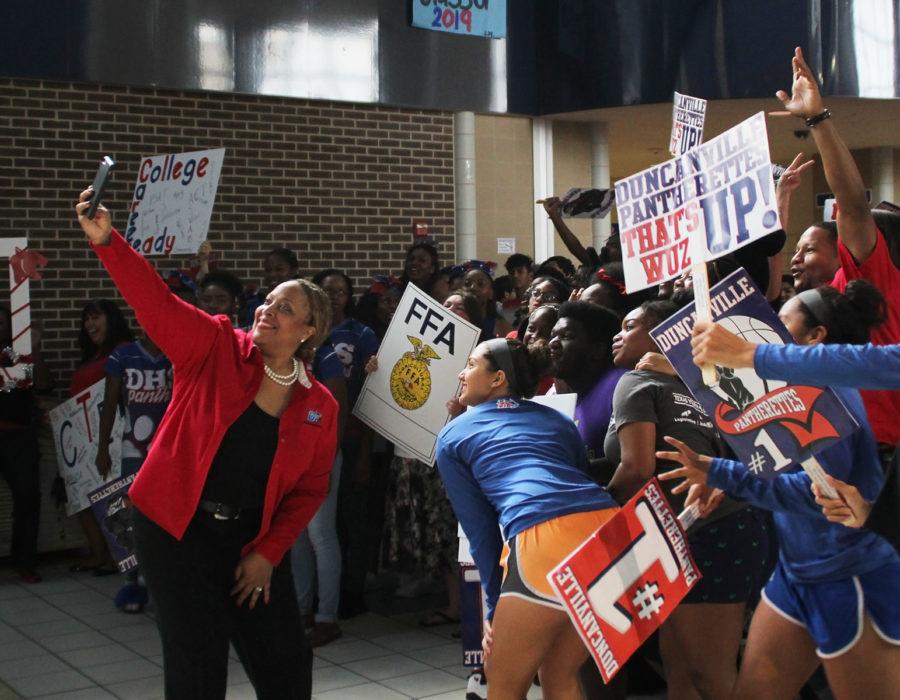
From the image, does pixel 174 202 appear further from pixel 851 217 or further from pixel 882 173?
pixel 882 173

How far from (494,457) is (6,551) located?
233 inches

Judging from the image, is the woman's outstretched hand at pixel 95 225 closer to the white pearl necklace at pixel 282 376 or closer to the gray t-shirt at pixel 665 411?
the white pearl necklace at pixel 282 376

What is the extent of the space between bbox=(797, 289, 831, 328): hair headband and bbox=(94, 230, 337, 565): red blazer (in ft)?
5.56

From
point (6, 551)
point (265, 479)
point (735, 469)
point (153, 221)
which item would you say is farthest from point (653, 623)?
point (6, 551)

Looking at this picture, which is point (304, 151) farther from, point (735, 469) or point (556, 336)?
point (735, 469)

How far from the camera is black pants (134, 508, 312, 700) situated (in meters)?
3.92

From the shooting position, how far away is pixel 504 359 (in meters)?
4.29

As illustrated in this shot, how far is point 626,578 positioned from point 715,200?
1215 millimetres

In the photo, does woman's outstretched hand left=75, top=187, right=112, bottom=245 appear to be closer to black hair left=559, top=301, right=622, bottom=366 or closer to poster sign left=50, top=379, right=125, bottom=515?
black hair left=559, top=301, right=622, bottom=366

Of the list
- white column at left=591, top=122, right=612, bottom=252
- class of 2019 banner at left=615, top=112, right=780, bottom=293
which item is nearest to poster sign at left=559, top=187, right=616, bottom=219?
white column at left=591, top=122, right=612, bottom=252

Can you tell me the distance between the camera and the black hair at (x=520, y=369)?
4281 mm

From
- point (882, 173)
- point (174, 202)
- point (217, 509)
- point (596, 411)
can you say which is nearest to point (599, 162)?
point (882, 173)

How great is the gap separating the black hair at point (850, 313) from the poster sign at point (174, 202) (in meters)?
5.01

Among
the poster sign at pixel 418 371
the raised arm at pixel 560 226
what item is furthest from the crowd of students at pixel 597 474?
the raised arm at pixel 560 226
